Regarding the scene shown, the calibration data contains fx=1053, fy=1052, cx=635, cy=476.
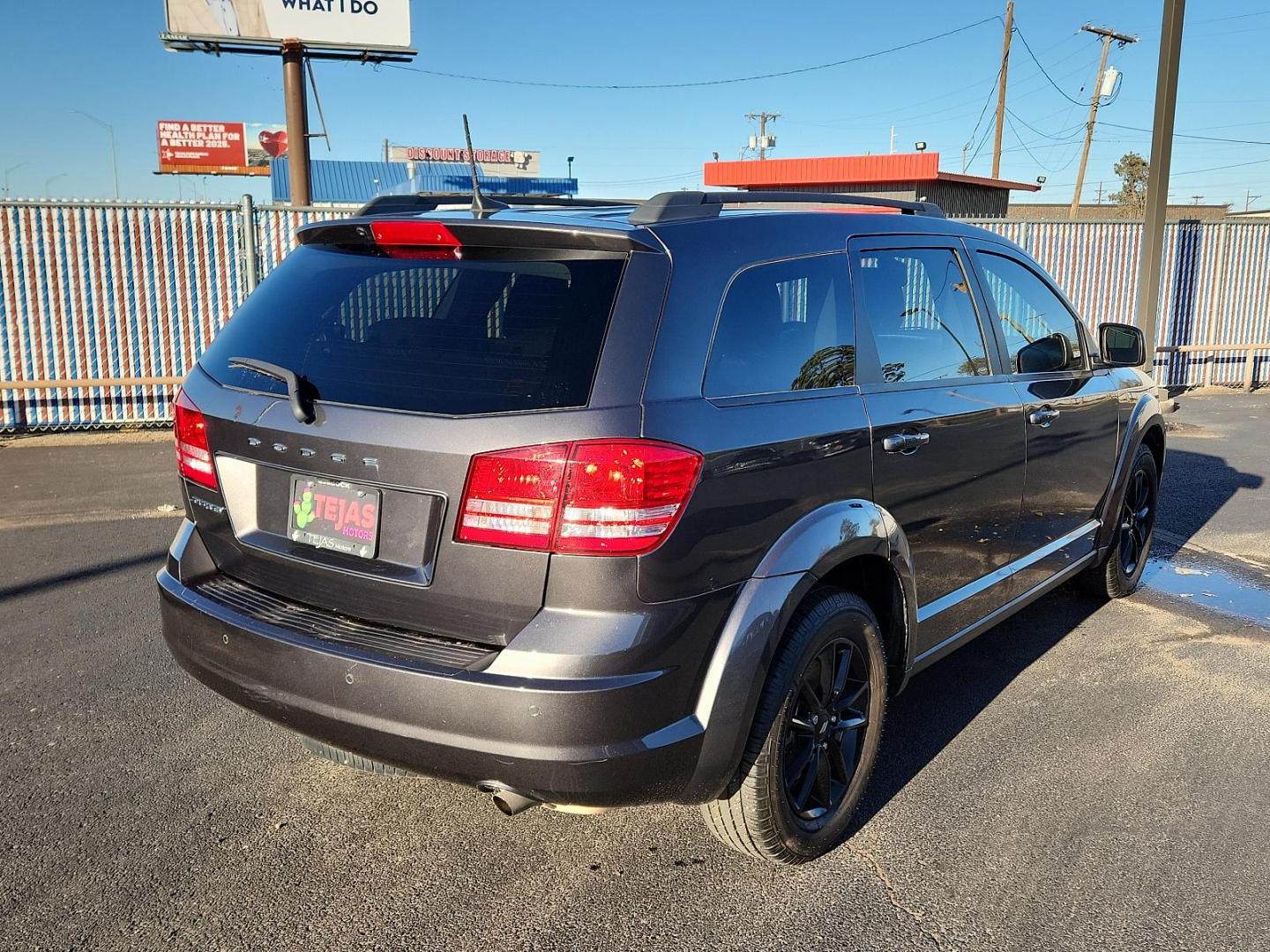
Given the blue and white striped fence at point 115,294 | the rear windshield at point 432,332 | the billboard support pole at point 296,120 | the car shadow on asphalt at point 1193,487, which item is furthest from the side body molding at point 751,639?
the billboard support pole at point 296,120

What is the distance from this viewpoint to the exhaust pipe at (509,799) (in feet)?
8.11

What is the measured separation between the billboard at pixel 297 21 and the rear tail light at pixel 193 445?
48.6 feet

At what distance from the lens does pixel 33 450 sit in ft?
32.4

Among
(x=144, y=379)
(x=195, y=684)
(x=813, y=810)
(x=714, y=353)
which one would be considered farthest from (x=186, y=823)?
(x=144, y=379)

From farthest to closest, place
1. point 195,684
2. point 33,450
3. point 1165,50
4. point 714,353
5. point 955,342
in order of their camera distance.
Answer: point 1165,50, point 33,450, point 195,684, point 955,342, point 714,353

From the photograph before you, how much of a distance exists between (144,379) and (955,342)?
952cm

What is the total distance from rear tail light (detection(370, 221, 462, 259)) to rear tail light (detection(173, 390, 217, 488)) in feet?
→ 2.38

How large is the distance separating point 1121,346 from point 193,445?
4006 mm

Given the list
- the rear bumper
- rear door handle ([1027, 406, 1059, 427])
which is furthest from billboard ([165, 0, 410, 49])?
the rear bumper

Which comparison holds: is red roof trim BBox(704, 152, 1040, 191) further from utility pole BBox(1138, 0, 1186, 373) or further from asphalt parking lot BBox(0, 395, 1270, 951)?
asphalt parking lot BBox(0, 395, 1270, 951)

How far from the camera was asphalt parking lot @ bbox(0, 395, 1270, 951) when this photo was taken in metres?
2.73

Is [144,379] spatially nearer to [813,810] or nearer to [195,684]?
[195,684]

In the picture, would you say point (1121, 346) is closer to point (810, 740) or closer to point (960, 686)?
point (960, 686)

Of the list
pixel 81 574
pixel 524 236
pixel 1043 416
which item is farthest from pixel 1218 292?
pixel 524 236
